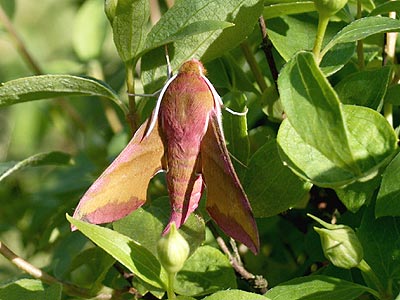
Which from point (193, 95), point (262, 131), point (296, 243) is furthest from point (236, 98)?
point (296, 243)

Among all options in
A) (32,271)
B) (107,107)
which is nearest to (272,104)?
(32,271)

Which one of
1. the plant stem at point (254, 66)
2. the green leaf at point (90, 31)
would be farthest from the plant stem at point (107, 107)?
the plant stem at point (254, 66)

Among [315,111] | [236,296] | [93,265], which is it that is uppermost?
[315,111]

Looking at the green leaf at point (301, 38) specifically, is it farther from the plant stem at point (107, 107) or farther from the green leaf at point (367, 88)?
the plant stem at point (107, 107)

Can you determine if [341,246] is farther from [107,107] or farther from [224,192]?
[107,107]

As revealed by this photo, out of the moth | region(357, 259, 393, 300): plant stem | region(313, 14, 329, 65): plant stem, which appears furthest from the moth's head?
region(357, 259, 393, 300): plant stem

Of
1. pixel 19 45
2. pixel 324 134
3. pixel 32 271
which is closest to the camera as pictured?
pixel 324 134
